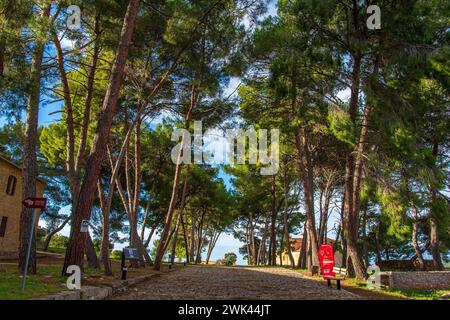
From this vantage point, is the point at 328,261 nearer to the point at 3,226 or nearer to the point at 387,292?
the point at 387,292

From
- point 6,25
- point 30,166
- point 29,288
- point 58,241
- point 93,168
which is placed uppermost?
point 6,25

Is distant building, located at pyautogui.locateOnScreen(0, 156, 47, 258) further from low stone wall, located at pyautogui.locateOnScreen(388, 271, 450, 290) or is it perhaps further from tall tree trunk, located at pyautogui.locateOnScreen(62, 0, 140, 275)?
low stone wall, located at pyautogui.locateOnScreen(388, 271, 450, 290)

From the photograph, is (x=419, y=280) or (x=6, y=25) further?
(x=419, y=280)

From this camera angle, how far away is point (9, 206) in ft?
73.2

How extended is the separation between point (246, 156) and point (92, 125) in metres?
9.51

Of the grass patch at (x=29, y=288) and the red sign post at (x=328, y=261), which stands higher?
the red sign post at (x=328, y=261)

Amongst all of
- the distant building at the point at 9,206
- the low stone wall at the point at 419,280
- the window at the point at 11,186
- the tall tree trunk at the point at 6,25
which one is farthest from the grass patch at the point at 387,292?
the window at the point at 11,186

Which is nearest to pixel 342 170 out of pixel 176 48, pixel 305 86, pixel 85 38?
pixel 305 86

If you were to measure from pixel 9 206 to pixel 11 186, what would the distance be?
109 cm

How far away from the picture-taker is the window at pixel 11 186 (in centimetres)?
2219

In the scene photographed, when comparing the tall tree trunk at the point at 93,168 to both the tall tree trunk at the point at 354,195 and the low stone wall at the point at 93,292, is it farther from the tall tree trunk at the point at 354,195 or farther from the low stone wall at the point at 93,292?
the tall tree trunk at the point at 354,195

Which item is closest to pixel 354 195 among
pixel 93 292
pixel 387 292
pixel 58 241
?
pixel 387 292

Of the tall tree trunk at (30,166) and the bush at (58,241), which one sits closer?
the tall tree trunk at (30,166)

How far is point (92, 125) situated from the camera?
18531 mm
